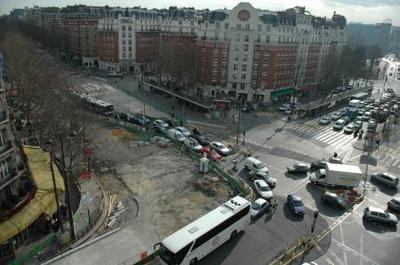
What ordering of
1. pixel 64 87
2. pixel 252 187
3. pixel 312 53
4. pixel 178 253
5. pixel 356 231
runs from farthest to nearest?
pixel 312 53 → pixel 64 87 → pixel 252 187 → pixel 356 231 → pixel 178 253

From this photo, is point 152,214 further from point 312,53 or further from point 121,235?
point 312,53

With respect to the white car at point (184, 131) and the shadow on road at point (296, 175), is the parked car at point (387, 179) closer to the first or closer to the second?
the shadow on road at point (296, 175)

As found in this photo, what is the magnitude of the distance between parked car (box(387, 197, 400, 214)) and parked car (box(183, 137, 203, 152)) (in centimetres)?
2272

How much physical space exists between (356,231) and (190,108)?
146ft

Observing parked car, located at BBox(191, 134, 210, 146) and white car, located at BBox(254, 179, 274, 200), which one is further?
parked car, located at BBox(191, 134, 210, 146)

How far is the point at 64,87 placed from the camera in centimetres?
5722

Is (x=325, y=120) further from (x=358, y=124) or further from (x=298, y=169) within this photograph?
(x=298, y=169)

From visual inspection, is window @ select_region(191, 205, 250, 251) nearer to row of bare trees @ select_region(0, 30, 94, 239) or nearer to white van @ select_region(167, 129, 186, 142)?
row of bare trees @ select_region(0, 30, 94, 239)

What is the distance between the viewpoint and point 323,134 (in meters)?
54.9

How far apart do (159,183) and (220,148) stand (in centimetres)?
1250

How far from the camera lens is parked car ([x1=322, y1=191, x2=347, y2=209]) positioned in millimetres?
31312

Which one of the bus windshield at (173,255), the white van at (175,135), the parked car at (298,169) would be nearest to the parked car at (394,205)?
the parked car at (298,169)

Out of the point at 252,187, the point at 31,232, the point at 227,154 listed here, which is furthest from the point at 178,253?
the point at 227,154

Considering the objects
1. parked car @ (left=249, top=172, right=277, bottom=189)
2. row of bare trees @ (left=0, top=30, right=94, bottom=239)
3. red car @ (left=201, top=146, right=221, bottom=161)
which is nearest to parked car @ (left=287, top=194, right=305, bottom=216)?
parked car @ (left=249, top=172, right=277, bottom=189)
